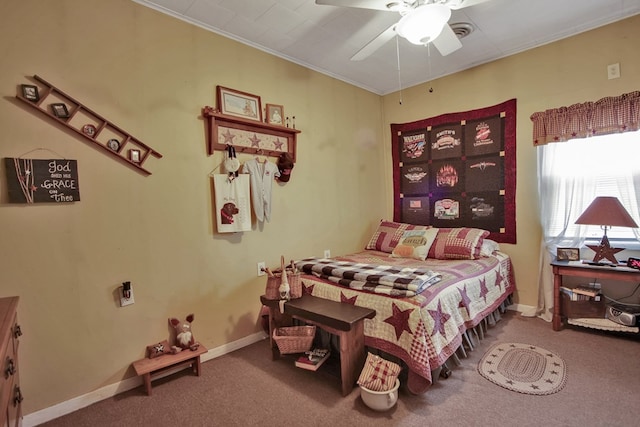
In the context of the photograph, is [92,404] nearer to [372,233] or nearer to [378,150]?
[372,233]

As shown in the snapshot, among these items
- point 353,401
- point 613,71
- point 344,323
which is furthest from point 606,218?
point 353,401

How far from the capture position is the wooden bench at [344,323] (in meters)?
1.88

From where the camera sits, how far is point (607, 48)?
2.61 meters

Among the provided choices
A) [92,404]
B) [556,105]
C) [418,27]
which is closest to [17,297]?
[92,404]

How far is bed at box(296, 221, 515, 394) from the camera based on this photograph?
6.01 feet

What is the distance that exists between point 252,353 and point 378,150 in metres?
2.79

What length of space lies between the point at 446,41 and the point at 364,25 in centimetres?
69

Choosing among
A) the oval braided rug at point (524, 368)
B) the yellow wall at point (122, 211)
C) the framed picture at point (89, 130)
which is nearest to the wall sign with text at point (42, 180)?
the yellow wall at point (122, 211)

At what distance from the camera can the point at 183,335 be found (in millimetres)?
2221

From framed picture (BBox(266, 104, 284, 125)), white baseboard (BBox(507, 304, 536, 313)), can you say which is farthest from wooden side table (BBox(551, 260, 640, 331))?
framed picture (BBox(266, 104, 284, 125))

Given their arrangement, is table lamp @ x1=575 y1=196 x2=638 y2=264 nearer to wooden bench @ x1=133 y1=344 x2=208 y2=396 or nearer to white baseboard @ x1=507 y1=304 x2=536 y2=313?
white baseboard @ x1=507 y1=304 x2=536 y2=313

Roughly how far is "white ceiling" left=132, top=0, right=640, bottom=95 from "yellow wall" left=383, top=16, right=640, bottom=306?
0.11 metres

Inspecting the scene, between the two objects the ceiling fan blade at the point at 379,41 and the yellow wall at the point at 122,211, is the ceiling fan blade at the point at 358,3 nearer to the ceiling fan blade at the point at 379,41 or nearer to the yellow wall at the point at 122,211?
the ceiling fan blade at the point at 379,41

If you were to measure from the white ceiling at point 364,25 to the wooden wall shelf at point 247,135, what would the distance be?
0.69m
